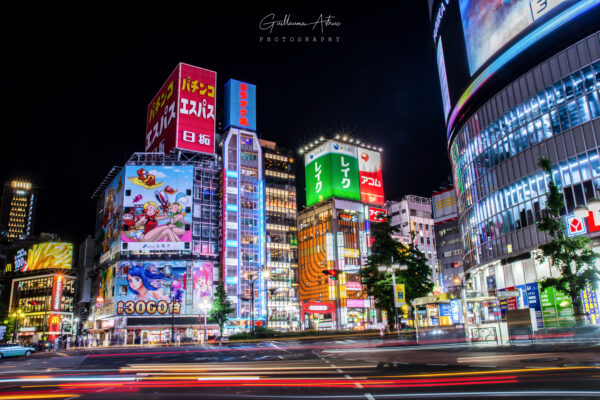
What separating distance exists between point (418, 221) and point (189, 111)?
73491 millimetres

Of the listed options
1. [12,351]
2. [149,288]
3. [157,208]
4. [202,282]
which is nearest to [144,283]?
[149,288]

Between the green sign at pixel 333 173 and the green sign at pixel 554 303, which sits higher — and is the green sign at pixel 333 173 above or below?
above

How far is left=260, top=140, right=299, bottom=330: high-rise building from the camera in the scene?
110 m

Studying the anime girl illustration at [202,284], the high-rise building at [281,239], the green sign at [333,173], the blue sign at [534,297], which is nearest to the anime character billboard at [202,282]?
the anime girl illustration at [202,284]

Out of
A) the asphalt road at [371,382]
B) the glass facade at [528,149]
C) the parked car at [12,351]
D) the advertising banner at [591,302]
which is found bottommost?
the parked car at [12,351]

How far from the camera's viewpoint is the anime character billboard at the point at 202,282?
89375 mm

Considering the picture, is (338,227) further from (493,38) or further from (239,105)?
(493,38)

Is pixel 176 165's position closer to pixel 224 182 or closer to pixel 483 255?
pixel 224 182

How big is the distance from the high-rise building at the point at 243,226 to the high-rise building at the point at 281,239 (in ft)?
32.2

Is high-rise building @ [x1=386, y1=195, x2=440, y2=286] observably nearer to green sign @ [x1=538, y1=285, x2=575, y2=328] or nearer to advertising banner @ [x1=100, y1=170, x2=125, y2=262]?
advertising banner @ [x1=100, y1=170, x2=125, y2=262]

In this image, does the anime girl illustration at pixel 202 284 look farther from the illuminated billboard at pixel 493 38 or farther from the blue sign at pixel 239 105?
the illuminated billboard at pixel 493 38

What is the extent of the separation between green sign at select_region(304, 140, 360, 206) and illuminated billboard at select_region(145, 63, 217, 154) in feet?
121

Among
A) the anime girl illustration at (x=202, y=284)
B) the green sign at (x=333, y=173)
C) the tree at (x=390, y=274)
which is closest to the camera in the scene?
the tree at (x=390, y=274)

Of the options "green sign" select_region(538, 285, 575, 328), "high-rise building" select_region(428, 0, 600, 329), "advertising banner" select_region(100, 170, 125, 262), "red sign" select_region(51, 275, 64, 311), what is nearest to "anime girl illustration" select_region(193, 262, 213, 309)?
"advertising banner" select_region(100, 170, 125, 262)
